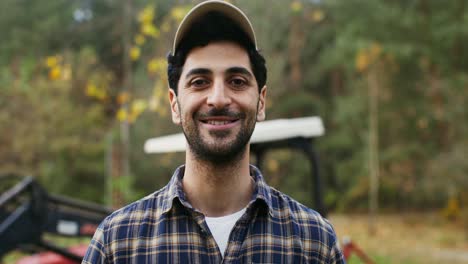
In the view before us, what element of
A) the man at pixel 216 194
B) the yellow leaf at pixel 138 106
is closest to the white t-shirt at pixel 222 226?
the man at pixel 216 194

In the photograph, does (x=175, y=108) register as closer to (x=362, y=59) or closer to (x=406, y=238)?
(x=406, y=238)

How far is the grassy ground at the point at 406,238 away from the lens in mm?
10180

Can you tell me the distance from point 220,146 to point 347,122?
53.5 ft

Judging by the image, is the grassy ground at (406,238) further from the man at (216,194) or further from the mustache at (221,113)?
the mustache at (221,113)

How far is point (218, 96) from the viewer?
4.98 ft

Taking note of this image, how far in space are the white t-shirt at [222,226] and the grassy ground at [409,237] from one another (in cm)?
683

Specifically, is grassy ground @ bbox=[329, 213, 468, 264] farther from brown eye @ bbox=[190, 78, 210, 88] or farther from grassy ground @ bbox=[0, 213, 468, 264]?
brown eye @ bbox=[190, 78, 210, 88]

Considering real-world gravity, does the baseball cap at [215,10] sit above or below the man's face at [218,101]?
above

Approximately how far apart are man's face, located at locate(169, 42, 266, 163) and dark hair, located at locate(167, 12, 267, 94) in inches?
0.7

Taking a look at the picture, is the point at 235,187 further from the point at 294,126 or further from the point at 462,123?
the point at 462,123

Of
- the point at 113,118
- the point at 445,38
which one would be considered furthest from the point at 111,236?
the point at 113,118

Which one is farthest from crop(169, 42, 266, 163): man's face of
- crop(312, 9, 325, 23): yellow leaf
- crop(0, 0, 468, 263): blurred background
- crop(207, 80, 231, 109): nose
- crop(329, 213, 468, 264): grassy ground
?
crop(312, 9, 325, 23): yellow leaf

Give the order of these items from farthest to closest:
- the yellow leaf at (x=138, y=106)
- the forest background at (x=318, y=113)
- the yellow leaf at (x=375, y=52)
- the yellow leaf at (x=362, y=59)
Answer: the yellow leaf at (x=362, y=59) → the yellow leaf at (x=375, y=52) → the forest background at (x=318, y=113) → the yellow leaf at (x=138, y=106)

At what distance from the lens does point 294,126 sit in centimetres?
438
